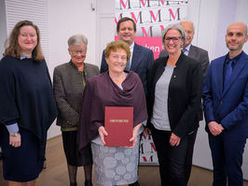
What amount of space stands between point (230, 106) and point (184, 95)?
17.9 inches

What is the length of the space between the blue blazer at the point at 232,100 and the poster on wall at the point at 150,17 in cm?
119

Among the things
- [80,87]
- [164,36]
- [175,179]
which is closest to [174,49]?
[164,36]

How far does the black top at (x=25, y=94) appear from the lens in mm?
1690

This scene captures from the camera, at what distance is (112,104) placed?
171cm

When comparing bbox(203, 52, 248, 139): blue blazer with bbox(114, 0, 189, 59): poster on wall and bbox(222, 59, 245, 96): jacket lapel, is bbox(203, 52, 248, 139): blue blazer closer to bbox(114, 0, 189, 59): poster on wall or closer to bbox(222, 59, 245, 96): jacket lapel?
bbox(222, 59, 245, 96): jacket lapel

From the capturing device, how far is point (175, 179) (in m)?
1.97

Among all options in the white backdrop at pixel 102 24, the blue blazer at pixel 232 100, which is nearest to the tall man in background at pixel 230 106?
the blue blazer at pixel 232 100

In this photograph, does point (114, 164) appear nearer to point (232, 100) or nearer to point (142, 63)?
point (142, 63)

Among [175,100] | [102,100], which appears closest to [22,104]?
[102,100]

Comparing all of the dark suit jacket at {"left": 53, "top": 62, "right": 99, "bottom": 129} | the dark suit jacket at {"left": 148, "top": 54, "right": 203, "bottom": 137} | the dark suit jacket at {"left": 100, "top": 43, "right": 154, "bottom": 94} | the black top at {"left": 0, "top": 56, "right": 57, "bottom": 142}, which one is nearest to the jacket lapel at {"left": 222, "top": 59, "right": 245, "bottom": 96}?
the dark suit jacket at {"left": 148, "top": 54, "right": 203, "bottom": 137}

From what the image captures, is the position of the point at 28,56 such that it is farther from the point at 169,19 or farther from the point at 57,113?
the point at 169,19

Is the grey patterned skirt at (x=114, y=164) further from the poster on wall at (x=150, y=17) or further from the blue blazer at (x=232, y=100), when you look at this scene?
the poster on wall at (x=150, y=17)

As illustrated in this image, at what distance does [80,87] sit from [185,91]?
3.45 ft

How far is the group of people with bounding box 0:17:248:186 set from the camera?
5.73 ft
